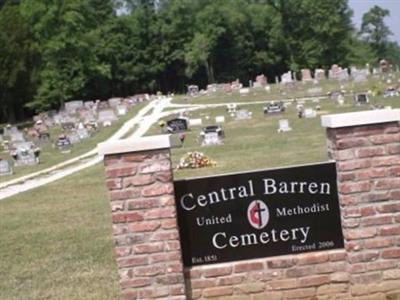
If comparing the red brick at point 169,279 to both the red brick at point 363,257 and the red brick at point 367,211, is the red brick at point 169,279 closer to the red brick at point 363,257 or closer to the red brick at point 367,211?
the red brick at point 363,257

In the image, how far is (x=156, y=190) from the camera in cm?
642

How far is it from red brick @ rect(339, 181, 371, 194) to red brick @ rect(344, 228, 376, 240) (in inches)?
14.2

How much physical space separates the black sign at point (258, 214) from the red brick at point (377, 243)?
25 cm

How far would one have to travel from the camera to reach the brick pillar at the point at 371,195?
21.4 feet

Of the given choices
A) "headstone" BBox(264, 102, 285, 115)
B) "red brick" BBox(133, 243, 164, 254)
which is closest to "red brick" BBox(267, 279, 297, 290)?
"red brick" BBox(133, 243, 164, 254)

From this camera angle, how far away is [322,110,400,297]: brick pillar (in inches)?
257

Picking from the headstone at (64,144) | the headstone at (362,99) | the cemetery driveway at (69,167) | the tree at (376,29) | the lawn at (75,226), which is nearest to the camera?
the lawn at (75,226)

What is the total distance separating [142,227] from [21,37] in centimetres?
6164

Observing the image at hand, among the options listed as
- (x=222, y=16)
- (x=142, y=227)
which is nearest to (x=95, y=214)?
(x=142, y=227)

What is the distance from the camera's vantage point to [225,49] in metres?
87.8

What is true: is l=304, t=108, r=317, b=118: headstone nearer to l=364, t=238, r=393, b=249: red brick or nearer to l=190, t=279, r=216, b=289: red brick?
l=364, t=238, r=393, b=249: red brick

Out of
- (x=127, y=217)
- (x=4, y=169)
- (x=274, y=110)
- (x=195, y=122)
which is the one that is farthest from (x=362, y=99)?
(x=127, y=217)

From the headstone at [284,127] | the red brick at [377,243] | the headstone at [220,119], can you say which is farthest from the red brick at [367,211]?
the headstone at [220,119]

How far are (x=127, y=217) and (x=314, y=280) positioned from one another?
184 cm
